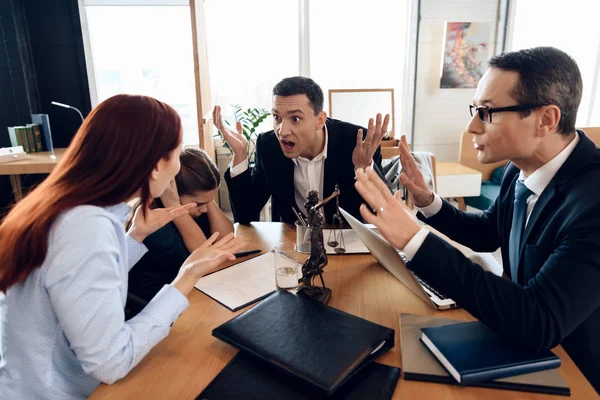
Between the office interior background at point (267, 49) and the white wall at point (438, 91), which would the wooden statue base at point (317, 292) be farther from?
the white wall at point (438, 91)

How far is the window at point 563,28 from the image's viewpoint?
4180 mm

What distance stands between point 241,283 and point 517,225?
0.83m

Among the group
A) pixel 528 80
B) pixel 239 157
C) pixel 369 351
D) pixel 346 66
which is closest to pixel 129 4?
pixel 346 66

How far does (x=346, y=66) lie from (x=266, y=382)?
3900 millimetres

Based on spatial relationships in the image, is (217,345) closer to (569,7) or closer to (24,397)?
(24,397)

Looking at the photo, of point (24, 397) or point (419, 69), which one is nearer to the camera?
point (24, 397)

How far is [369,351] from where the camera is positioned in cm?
84

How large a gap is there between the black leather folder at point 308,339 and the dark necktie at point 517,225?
0.55 meters

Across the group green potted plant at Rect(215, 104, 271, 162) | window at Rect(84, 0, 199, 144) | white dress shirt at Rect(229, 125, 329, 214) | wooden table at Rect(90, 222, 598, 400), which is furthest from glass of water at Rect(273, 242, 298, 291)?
window at Rect(84, 0, 199, 144)

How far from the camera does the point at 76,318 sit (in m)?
0.77

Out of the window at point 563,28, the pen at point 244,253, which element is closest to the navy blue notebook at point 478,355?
the pen at point 244,253

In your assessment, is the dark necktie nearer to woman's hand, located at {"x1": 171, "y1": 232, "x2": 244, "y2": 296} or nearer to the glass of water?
the glass of water

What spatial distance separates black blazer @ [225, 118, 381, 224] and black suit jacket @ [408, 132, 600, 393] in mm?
1053

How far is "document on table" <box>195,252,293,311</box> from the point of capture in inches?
45.3
